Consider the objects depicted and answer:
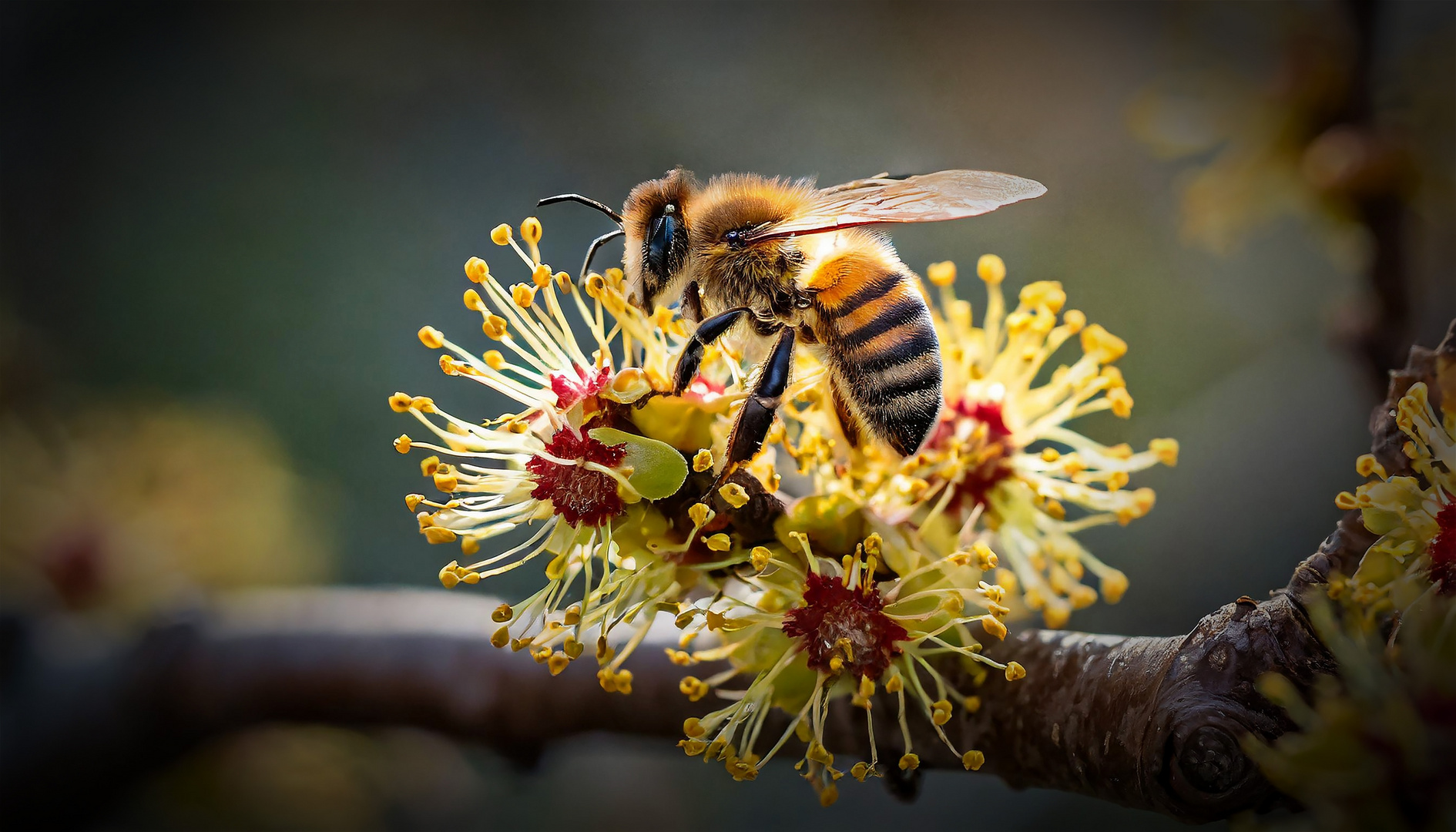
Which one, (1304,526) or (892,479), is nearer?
(892,479)

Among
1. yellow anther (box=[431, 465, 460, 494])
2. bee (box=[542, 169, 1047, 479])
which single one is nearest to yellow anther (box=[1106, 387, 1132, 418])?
bee (box=[542, 169, 1047, 479])

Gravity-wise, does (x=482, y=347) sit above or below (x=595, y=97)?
below

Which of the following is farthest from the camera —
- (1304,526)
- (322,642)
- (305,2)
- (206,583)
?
(305,2)

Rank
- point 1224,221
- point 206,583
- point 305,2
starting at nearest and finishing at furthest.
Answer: point 1224,221 < point 206,583 < point 305,2

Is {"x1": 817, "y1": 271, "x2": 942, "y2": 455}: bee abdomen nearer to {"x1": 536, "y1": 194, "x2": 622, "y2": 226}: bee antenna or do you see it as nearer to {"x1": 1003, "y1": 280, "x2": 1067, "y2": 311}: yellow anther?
{"x1": 1003, "y1": 280, "x2": 1067, "y2": 311}: yellow anther

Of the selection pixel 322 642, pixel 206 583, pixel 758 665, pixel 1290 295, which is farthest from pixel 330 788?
pixel 1290 295

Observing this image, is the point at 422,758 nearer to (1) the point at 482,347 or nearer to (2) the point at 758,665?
(1) the point at 482,347

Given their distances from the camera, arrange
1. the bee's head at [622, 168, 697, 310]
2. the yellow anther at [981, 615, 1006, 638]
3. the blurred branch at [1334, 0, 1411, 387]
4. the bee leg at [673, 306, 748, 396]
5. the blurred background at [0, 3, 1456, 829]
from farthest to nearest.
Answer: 1. the blurred background at [0, 3, 1456, 829]
2. the blurred branch at [1334, 0, 1411, 387]
3. the bee's head at [622, 168, 697, 310]
4. the bee leg at [673, 306, 748, 396]
5. the yellow anther at [981, 615, 1006, 638]
